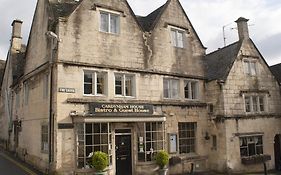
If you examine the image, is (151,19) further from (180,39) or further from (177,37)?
(180,39)

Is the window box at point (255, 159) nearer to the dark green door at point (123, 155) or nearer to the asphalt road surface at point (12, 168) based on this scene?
the dark green door at point (123, 155)

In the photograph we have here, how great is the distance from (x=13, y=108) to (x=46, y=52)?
9.41 meters

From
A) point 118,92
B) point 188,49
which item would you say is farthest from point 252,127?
point 118,92

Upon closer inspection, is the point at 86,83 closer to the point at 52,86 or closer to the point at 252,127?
the point at 52,86

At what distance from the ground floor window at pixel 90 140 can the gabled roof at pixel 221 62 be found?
895 centimetres

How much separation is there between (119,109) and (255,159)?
10.5 meters

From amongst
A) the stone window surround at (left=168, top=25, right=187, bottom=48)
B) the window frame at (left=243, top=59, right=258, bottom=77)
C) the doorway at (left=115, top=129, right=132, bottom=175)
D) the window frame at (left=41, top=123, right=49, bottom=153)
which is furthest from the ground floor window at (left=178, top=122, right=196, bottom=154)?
the window frame at (left=41, top=123, right=49, bottom=153)

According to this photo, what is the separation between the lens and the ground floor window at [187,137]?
18.7 meters

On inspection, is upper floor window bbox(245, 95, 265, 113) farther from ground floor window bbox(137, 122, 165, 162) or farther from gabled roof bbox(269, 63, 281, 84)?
ground floor window bbox(137, 122, 165, 162)

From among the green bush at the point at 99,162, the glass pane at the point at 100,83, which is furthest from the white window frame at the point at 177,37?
the green bush at the point at 99,162

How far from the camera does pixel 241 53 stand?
68.6ft

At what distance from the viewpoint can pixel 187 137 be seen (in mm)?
19047

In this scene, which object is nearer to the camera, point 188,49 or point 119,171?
point 119,171

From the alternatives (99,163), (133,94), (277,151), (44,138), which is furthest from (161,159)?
(277,151)
